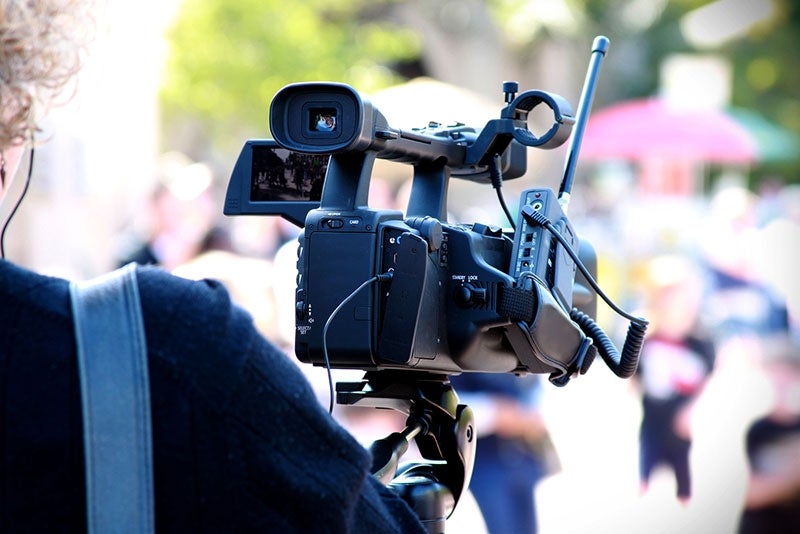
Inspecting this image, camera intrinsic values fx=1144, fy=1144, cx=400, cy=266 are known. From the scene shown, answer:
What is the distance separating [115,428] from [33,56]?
445mm

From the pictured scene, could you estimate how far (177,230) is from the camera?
6969mm

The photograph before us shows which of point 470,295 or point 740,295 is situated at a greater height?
point 470,295

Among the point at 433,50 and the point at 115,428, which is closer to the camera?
the point at 115,428

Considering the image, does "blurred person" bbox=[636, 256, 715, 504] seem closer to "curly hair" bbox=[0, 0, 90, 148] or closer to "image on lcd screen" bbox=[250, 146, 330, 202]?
"image on lcd screen" bbox=[250, 146, 330, 202]

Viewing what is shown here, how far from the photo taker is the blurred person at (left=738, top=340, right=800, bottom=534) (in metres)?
5.05

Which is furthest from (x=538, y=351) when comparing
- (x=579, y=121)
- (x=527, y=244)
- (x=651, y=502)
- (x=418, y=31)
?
(x=418, y=31)

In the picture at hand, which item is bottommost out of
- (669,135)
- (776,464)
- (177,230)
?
(776,464)

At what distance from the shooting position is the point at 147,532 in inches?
46.4

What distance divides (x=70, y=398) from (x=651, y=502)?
150 inches

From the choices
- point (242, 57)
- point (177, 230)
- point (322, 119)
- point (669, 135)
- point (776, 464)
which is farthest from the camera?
point (669, 135)

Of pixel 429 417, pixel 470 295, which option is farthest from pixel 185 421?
pixel 429 417

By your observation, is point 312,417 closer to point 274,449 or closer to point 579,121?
point 274,449

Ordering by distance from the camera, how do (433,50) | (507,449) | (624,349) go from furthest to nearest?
(433,50)
(507,449)
(624,349)

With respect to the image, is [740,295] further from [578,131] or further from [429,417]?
[429,417]
